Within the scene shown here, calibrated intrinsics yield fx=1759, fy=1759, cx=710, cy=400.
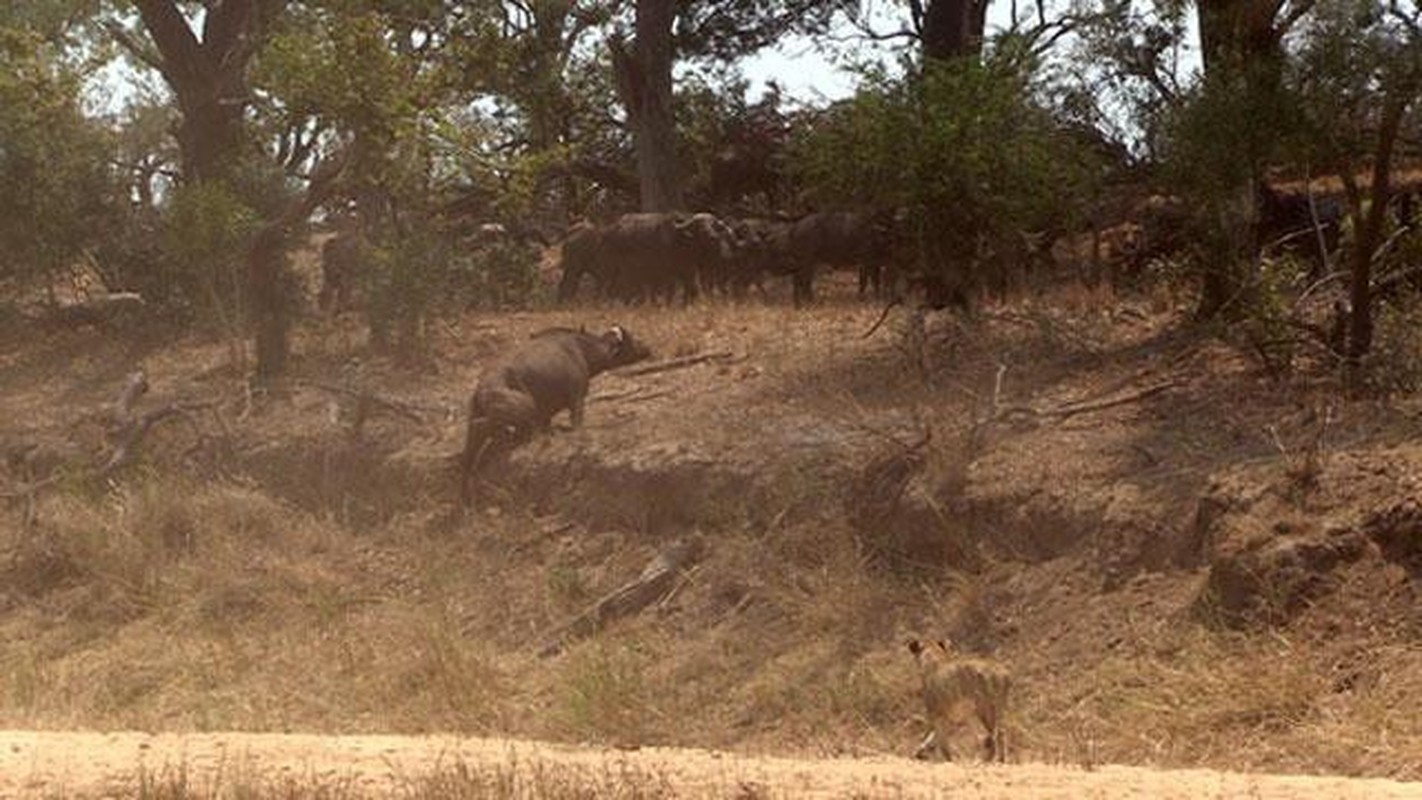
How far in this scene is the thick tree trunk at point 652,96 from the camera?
26766mm

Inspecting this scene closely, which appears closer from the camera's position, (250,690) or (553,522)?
(250,690)

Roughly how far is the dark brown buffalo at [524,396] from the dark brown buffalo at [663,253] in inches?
294

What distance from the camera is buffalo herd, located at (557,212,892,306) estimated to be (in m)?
24.5

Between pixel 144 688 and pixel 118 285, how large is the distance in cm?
1183


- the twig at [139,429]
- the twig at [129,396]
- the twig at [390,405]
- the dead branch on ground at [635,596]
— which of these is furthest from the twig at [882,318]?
the twig at [129,396]

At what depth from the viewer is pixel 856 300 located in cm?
2395

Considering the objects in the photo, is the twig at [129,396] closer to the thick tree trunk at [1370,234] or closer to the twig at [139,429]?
the twig at [139,429]

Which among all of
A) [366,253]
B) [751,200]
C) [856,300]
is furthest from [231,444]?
[751,200]

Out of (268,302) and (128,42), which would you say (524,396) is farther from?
(128,42)

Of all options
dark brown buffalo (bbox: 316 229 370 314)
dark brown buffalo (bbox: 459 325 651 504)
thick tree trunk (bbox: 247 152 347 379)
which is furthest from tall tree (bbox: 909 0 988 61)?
dark brown buffalo (bbox: 316 229 370 314)

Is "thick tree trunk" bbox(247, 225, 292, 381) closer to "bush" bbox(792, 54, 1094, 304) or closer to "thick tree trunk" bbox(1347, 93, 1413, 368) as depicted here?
"bush" bbox(792, 54, 1094, 304)

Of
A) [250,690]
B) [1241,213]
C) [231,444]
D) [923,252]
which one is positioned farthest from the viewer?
[231,444]

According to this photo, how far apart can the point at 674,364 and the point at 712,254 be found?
6525mm

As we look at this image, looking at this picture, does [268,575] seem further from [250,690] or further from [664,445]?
[664,445]
